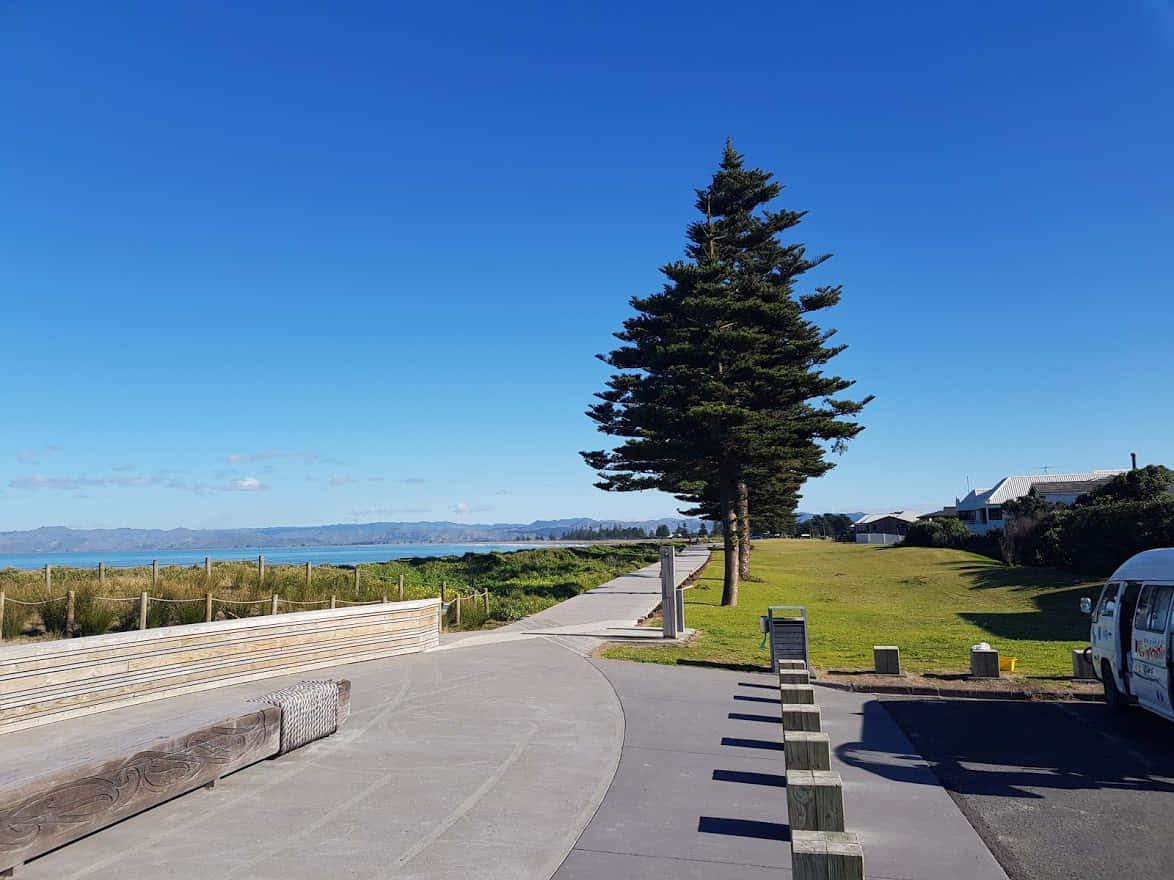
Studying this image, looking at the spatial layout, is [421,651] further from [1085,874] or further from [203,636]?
[1085,874]

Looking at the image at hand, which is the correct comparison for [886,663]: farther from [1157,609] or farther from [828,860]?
[828,860]

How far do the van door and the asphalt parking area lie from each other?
50 cm

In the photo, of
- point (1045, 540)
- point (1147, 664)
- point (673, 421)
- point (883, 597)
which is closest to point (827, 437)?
point (673, 421)

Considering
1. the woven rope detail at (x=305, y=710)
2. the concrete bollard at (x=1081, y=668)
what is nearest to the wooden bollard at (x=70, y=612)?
the woven rope detail at (x=305, y=710)

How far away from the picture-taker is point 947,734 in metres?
9.31

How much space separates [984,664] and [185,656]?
Answer: 37.2ft

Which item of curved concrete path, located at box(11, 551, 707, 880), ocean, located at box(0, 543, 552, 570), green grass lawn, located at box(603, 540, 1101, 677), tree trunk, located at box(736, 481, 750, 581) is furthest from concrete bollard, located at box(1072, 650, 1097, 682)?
tree trunk, located at box(736, 481, 750, 581)

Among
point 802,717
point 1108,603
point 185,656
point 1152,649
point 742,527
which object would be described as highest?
point 742,527

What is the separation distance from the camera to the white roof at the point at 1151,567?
891cm

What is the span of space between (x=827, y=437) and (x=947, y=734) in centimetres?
1954

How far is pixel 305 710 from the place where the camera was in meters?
8.12

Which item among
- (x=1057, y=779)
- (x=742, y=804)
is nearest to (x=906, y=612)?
(x=1057, y=779)

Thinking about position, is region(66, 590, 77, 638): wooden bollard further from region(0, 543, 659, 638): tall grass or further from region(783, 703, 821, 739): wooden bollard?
region(783, 703, 821, 739): wooden bollard

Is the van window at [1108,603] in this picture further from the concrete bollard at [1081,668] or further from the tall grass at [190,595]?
the tall grass at [190,595]
